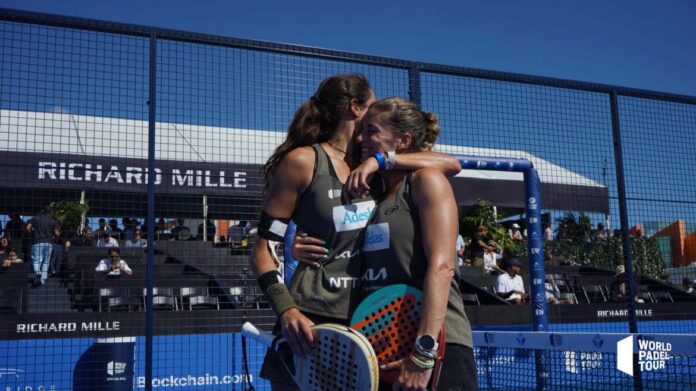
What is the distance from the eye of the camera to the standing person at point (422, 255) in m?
2.21

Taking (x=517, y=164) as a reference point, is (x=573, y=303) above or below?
below

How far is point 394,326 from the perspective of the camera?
7.53 feet

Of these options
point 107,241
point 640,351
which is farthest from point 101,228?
point 640,351

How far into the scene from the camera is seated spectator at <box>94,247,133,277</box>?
24.2 ft

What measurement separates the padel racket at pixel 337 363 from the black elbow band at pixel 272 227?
1.80 ft

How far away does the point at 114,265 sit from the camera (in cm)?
753

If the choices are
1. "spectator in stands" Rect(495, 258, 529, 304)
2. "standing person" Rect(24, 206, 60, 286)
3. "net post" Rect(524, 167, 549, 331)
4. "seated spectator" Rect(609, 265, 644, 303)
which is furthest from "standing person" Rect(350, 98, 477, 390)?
"spectator in stands" Rect(495, 258, 529, 304)

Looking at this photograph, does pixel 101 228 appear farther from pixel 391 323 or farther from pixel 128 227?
pixel 391 323

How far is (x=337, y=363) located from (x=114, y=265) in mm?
5935

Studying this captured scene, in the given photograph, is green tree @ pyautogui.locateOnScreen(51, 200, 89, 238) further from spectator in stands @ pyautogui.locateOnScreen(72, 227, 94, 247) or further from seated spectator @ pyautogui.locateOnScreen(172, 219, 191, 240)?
seated spectator @ pyautogui.locateOnScreen(172, 219, 191, 240)

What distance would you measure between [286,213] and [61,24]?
427 centimetres

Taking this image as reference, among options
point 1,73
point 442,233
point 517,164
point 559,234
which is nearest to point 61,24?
point 1,73

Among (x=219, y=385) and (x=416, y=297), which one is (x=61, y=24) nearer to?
Answer: (x=219, y=385)

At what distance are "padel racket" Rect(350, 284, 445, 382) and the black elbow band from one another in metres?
0.58
